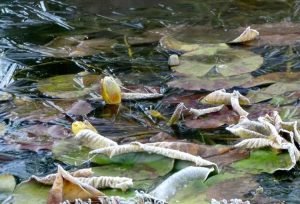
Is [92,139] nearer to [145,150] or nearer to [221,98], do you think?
[145,150]

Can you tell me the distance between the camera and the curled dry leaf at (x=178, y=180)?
1607 mm

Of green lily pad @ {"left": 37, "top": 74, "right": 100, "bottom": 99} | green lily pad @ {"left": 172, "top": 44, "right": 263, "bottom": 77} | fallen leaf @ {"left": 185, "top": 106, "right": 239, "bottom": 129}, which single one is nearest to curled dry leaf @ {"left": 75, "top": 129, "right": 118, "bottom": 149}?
fallen leaf @ {"left": 185, "top": 106, "right": 239, "bottom": 129}

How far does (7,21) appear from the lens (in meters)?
3.26

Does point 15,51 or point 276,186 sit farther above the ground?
point 276,186

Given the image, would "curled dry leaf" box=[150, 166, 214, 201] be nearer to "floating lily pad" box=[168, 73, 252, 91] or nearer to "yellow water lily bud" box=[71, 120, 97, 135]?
"yellow water lily bud" box=[71, 120, 97, 135]

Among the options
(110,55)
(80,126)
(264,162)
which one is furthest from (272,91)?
(110,55)

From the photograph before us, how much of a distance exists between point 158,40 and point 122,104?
0.72 metres

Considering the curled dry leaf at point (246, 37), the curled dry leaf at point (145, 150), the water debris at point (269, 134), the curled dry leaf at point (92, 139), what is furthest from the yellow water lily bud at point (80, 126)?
the curled dry leaf at point (246, 37)

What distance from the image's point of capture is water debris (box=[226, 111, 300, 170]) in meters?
1.75

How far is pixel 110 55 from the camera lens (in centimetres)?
277

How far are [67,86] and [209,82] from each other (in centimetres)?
49

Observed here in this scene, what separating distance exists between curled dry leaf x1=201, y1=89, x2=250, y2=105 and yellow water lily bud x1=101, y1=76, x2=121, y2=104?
275mm

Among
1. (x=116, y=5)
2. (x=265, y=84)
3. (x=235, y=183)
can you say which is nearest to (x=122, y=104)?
(x=265, y=84)

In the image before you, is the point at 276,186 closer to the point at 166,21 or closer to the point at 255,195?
the point at 255,195
